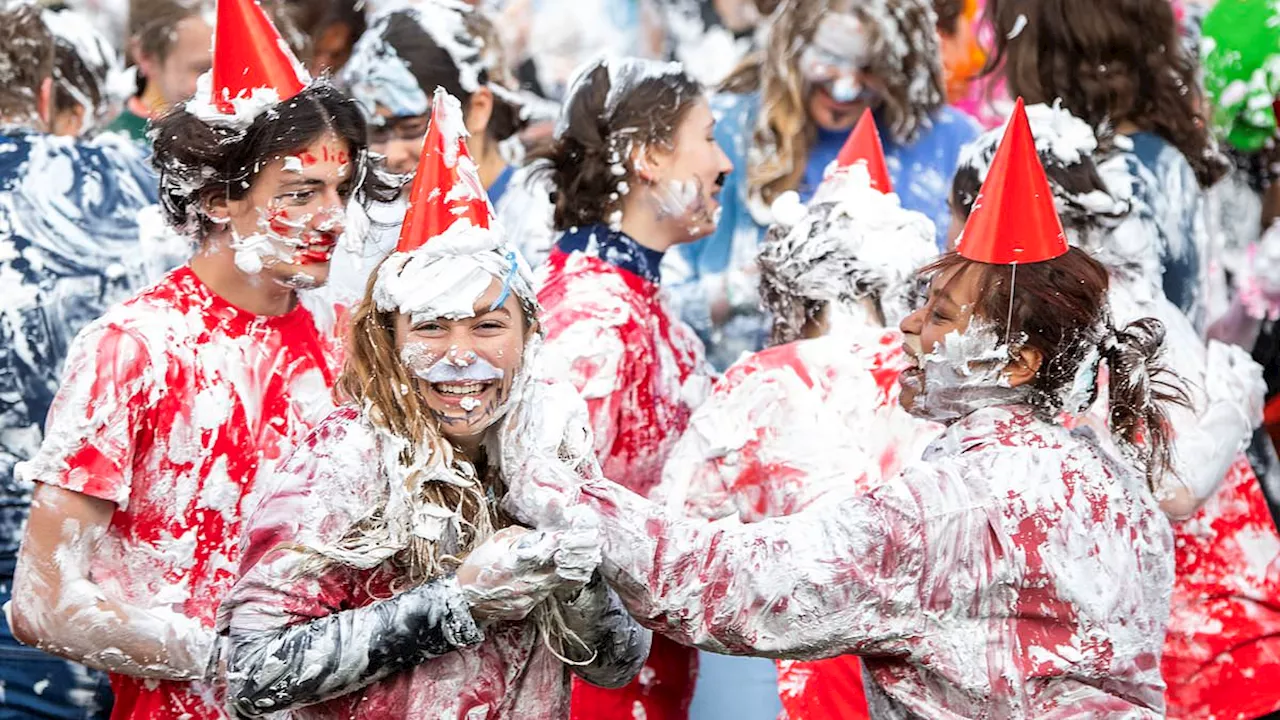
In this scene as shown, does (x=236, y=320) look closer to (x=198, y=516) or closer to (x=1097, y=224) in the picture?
(x=198, y=516)

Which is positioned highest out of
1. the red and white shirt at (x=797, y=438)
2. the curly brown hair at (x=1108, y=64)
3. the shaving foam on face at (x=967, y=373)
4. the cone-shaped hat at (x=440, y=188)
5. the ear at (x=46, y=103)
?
the cone-shaped hat at (x=440, y=188)

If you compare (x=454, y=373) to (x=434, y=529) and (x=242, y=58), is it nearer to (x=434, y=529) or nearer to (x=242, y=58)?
(x=434, y=529)

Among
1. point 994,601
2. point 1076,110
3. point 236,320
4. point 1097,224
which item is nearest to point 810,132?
point 1076,110

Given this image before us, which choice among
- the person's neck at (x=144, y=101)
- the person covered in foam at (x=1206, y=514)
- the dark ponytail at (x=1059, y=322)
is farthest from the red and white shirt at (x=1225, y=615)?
the person's neck at (x=144, y=101)

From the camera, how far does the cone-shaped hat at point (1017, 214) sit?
8.89ft

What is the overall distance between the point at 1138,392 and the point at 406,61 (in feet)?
9.26

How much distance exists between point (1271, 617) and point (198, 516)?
2.37 metres

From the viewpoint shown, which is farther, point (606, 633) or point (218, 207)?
point (218, 207)

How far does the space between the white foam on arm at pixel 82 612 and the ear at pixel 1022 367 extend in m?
1.44

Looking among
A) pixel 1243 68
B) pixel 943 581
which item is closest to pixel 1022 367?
pixel 943 581

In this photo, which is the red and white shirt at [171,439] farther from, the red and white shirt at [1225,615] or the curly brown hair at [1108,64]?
the curly brown hair at [1108,64]

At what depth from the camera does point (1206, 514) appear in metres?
3.86

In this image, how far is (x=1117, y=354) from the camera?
282 centimetres

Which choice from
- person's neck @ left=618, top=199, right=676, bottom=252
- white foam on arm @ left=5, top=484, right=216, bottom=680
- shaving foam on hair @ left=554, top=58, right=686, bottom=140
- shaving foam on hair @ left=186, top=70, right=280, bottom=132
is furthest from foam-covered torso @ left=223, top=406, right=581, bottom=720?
shaving foam on hair @ left=554, top=58, right=686, bottom=140
